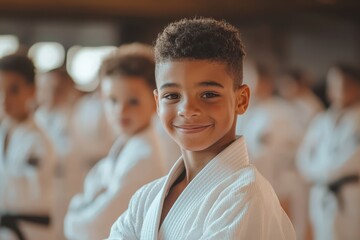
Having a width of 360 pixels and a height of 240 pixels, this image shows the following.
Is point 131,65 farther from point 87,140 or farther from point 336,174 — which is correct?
point 87,140

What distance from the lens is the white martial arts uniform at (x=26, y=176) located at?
11.3 ft

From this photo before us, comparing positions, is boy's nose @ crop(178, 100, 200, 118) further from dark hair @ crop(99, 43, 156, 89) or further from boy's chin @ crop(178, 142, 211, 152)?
dark hair @ crop(99, 43, 156, 89)

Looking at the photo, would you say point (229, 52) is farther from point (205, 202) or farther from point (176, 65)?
point (205, 202)

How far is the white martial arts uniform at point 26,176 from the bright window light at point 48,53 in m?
6.35

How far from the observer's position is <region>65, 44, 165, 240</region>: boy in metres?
2.63

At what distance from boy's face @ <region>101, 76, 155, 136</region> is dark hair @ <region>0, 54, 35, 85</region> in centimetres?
93

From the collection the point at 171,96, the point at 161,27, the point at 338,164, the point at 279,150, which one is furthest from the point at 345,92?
the point at 161,27

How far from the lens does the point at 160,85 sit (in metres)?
1.61

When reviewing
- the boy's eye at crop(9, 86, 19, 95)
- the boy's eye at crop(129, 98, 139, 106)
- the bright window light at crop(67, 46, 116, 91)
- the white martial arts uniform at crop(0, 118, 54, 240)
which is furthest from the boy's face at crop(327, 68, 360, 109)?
the bright window light at crop(67, 46, 116, 91)

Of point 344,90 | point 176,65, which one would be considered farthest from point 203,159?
point 344,90

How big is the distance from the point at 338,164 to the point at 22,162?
8.27ft

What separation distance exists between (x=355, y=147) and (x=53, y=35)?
5.89m

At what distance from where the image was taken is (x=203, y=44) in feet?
5.06

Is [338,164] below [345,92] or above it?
below
